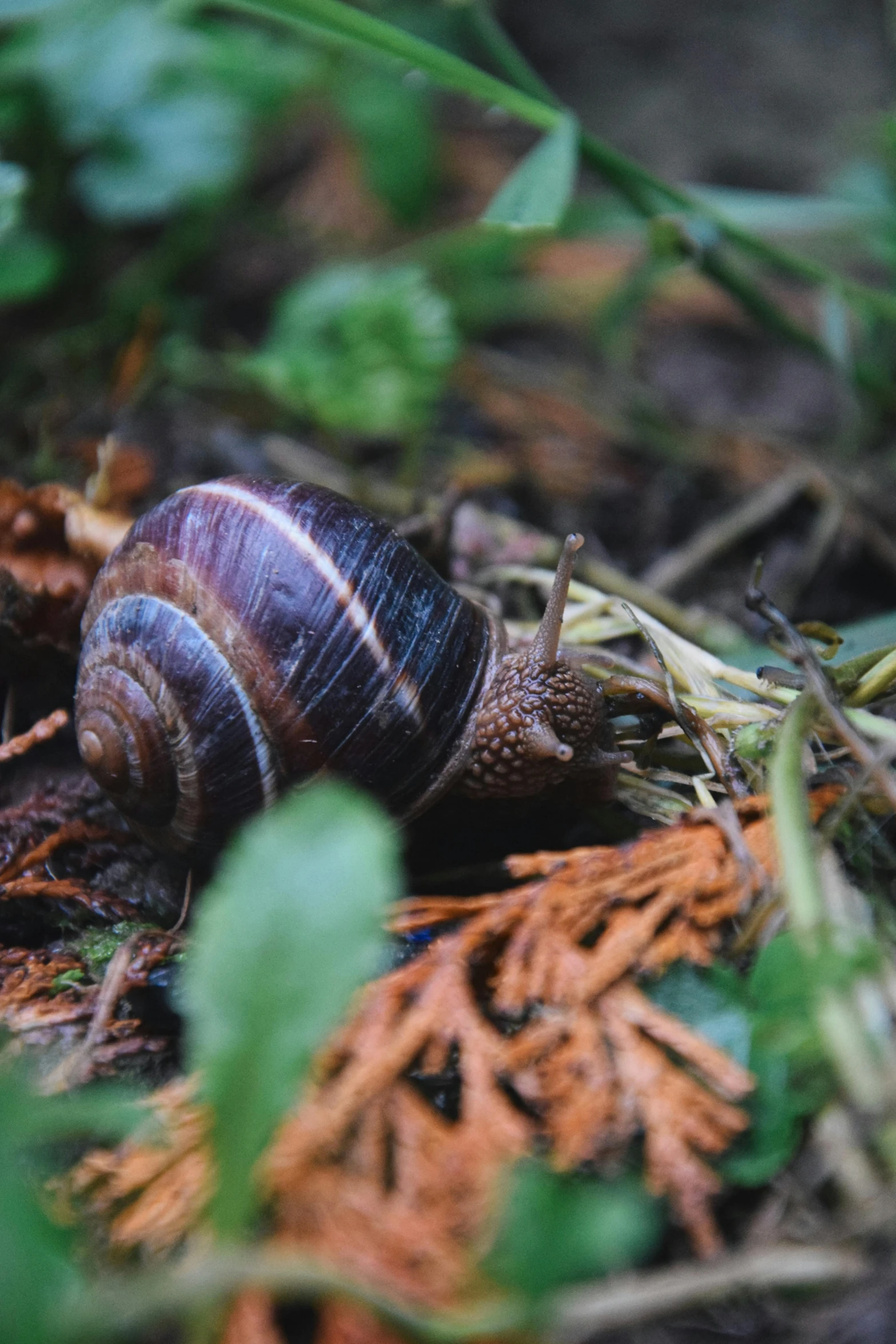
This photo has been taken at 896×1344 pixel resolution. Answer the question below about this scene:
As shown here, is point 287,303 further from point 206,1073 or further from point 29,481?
point 206,1073

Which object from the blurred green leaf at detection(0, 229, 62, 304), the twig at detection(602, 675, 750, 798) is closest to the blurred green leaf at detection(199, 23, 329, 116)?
the blurred green leaf at detection(0, 229, 62, 304)

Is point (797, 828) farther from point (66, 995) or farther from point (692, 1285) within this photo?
point (66, 995)

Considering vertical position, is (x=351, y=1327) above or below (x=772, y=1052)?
below

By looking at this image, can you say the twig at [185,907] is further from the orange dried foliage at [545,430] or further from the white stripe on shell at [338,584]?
the orange dried foliage at [545,430]

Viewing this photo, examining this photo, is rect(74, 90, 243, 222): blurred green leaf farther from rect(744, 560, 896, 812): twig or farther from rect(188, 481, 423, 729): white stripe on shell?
rect(744, 560, 896, 812): twig

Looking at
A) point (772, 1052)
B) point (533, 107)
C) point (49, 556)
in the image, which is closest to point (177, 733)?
point (49, 556)

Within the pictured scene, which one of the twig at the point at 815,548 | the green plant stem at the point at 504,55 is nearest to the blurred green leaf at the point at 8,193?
the green plant stem at the point at 504,55

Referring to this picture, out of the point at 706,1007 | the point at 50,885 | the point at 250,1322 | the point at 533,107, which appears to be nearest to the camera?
the point at 250,1322
